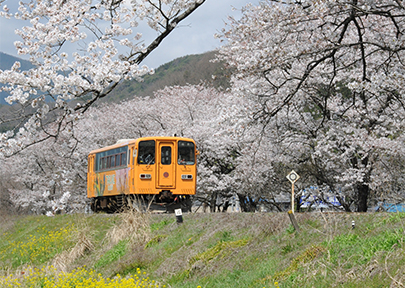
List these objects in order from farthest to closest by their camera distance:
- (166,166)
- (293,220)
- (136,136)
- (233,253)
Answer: (136,136) < (166,166) < (233,253) < (293,220)

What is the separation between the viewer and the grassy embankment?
534 cm

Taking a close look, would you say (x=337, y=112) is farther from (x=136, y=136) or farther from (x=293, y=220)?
(x=136, y=136)

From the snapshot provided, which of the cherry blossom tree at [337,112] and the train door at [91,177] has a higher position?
the cherry blossom tree at [337,112]

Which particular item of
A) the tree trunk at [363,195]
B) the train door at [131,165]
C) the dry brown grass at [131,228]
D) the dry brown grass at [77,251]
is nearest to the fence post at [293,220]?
the dry brown grass at [131,228]

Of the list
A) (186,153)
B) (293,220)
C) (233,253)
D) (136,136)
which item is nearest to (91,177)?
(186,153)

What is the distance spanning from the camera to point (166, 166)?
1513cm

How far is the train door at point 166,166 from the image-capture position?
15.0m

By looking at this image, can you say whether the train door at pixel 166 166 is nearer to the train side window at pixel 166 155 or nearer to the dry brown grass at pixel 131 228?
the train side window at pixel 166 155

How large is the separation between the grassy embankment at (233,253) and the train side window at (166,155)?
2.53 m

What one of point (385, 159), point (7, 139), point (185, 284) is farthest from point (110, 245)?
point (385, 159)

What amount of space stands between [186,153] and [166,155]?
0.68m

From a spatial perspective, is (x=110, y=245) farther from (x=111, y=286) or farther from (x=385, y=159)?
(x=385, y=159)

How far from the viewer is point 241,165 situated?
68.2 feet

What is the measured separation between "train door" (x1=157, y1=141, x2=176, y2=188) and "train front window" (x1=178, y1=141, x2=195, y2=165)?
0.84 ft
